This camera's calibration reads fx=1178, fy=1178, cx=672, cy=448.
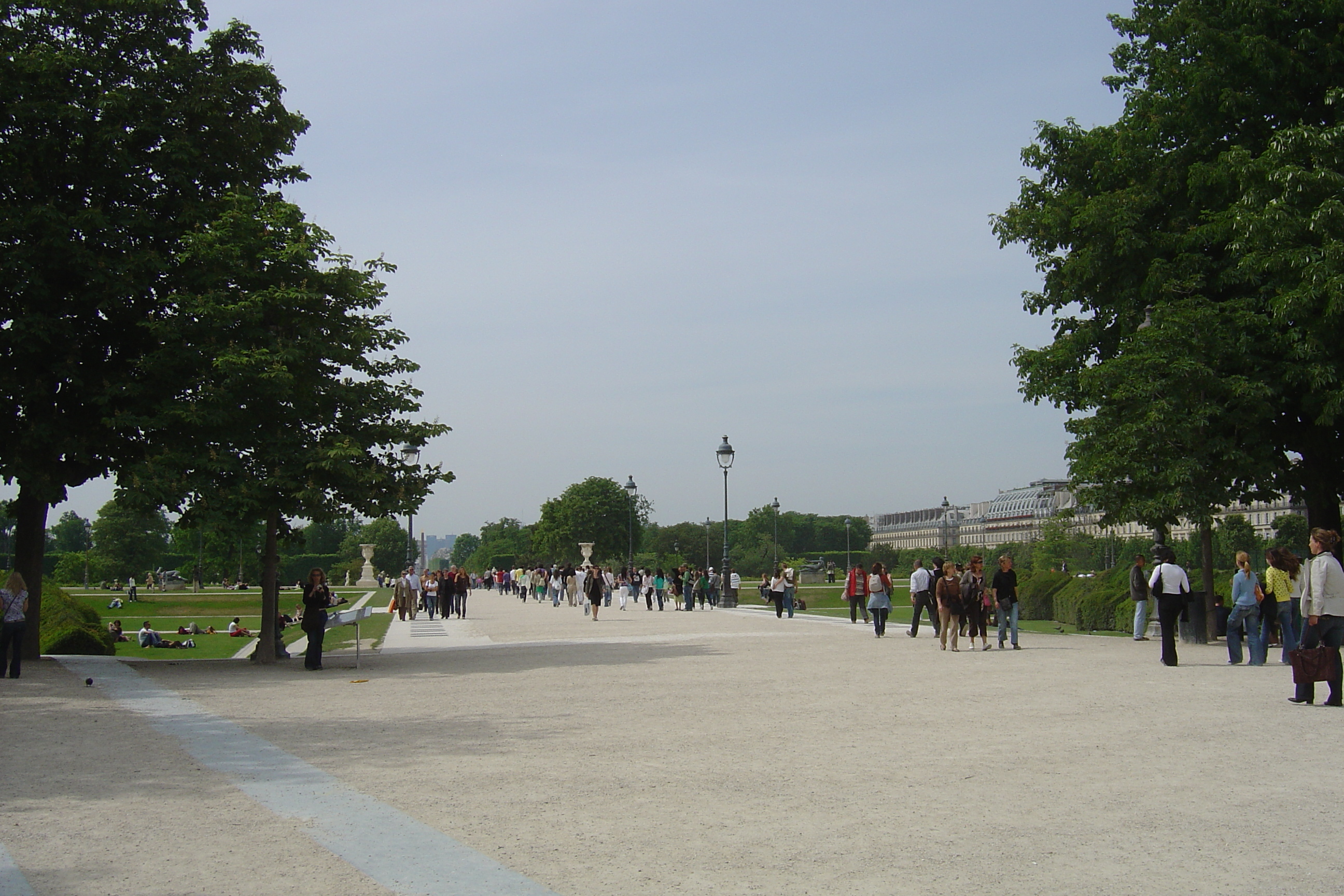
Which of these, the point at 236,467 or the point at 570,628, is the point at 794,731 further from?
the point at 570,628

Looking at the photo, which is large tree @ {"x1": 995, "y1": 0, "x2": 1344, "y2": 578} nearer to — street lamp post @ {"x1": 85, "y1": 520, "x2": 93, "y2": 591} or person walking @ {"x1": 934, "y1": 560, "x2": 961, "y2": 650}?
person walking @ {"x1": 934, "y1": 560, "x2": 961, "y2": 650}

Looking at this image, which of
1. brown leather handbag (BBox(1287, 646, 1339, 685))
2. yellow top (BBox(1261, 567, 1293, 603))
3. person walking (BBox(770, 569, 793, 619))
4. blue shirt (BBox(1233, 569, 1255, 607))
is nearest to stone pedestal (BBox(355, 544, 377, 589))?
person walking (BBox(770, 569, 793, 619))

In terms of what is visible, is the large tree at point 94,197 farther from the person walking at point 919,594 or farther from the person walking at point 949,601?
the person walking at point 919,594

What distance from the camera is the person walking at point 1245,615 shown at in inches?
670

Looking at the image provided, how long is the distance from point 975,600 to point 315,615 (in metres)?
11.2

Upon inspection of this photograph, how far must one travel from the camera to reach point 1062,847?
6172 mm

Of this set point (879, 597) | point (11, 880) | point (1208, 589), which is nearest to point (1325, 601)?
point (1208, 589)

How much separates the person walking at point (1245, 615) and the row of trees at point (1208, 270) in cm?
379

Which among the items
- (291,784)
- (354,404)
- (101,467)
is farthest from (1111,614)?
(291,784)

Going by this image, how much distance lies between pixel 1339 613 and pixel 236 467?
50.3 feet

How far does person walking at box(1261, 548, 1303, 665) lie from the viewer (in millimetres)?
15508


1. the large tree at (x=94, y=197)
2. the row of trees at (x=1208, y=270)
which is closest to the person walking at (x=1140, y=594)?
the row of trees at (x=1208, y=270)

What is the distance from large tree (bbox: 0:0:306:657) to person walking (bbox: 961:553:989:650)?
46.6 feet

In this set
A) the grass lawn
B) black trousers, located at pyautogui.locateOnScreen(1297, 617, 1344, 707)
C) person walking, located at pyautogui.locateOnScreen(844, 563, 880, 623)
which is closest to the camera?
black trousers, located at pyautogui.locateOnScreen(1297, 617, 1344, 707)
